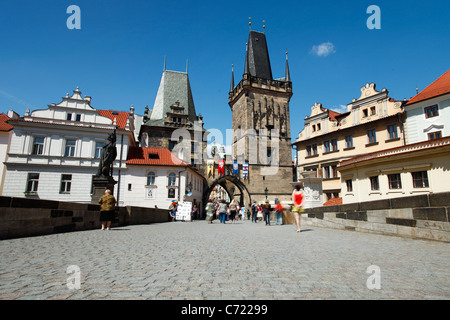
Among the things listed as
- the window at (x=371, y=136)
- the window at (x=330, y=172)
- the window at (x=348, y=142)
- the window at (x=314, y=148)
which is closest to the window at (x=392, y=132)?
the window at (x=371, y=136)

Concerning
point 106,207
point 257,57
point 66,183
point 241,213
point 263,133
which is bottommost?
point 241,213

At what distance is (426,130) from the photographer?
63.8 feet

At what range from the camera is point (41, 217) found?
738cm

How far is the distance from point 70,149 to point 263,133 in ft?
83.4

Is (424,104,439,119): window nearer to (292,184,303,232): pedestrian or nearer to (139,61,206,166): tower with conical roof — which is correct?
(292,184,303,232): pedestrian

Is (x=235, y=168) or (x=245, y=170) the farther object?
(x=245, y=170)

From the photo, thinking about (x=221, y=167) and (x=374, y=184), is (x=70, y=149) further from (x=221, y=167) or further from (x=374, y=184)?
(x=374, y=184)

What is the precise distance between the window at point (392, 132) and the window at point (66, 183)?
29029 millimetres

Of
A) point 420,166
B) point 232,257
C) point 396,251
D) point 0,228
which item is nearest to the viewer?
point 232,257

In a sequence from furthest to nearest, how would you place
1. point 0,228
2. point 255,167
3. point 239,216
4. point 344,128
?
point 255,167, point 239,216, point 344,128, point 0,228

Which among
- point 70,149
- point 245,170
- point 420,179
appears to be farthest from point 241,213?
point 420,179

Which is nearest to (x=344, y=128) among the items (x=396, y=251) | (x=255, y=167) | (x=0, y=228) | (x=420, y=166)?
(x=420, y=166)
